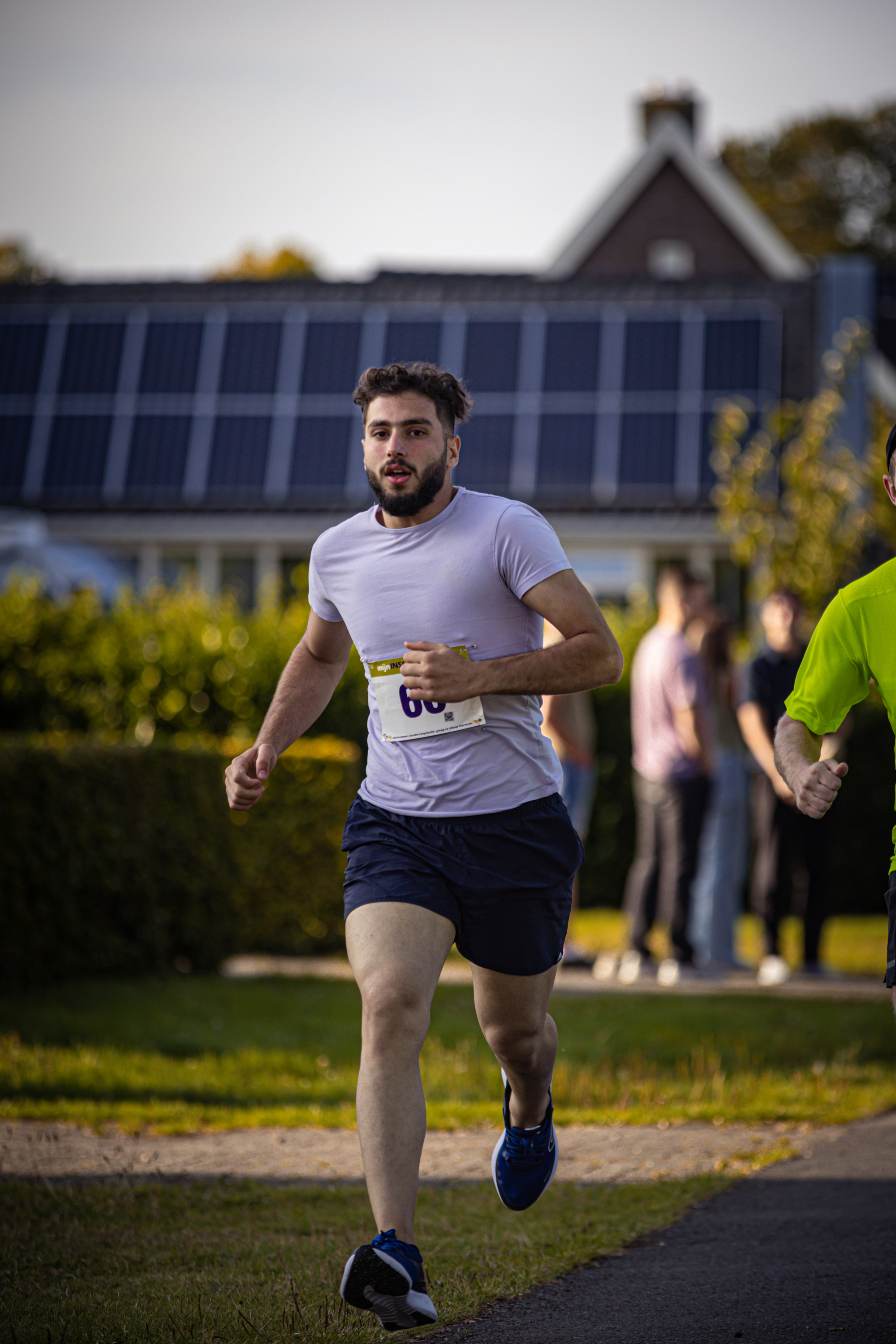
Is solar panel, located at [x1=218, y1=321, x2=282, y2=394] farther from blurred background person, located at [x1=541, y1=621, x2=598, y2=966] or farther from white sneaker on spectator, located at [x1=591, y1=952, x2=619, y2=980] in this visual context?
white sneaker on spectator, located at [x1=591, y1=952, x2=619, y2=980]

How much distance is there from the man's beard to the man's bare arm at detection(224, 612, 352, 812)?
0.50 meters

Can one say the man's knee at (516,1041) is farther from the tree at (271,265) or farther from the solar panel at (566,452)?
the tree at (271,265)

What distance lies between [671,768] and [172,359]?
62.9 ft

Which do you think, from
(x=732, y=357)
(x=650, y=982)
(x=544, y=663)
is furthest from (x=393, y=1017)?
(x=732, y=357)

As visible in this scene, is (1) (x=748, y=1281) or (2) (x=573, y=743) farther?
(2) (x=573, y=743)

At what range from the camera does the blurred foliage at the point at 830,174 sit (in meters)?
45.0

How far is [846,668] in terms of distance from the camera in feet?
13.5

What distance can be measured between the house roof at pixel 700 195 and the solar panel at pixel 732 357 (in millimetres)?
5458

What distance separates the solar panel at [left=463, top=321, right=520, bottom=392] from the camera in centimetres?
2634

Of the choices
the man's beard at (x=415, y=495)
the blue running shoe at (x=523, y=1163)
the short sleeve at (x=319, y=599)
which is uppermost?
the man's beard at (x=415, y=495)

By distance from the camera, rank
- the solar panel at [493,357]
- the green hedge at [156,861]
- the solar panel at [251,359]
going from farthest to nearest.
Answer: the solar panel at [251,359] → the solar panel at [493,357] → the green hedge at [156,861]

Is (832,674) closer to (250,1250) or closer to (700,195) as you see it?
(250,1250)

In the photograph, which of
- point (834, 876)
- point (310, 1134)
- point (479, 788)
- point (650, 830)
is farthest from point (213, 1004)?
point (834, 876)

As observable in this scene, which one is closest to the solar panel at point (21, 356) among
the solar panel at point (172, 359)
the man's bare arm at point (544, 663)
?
the solar panel at point (172, 359)
